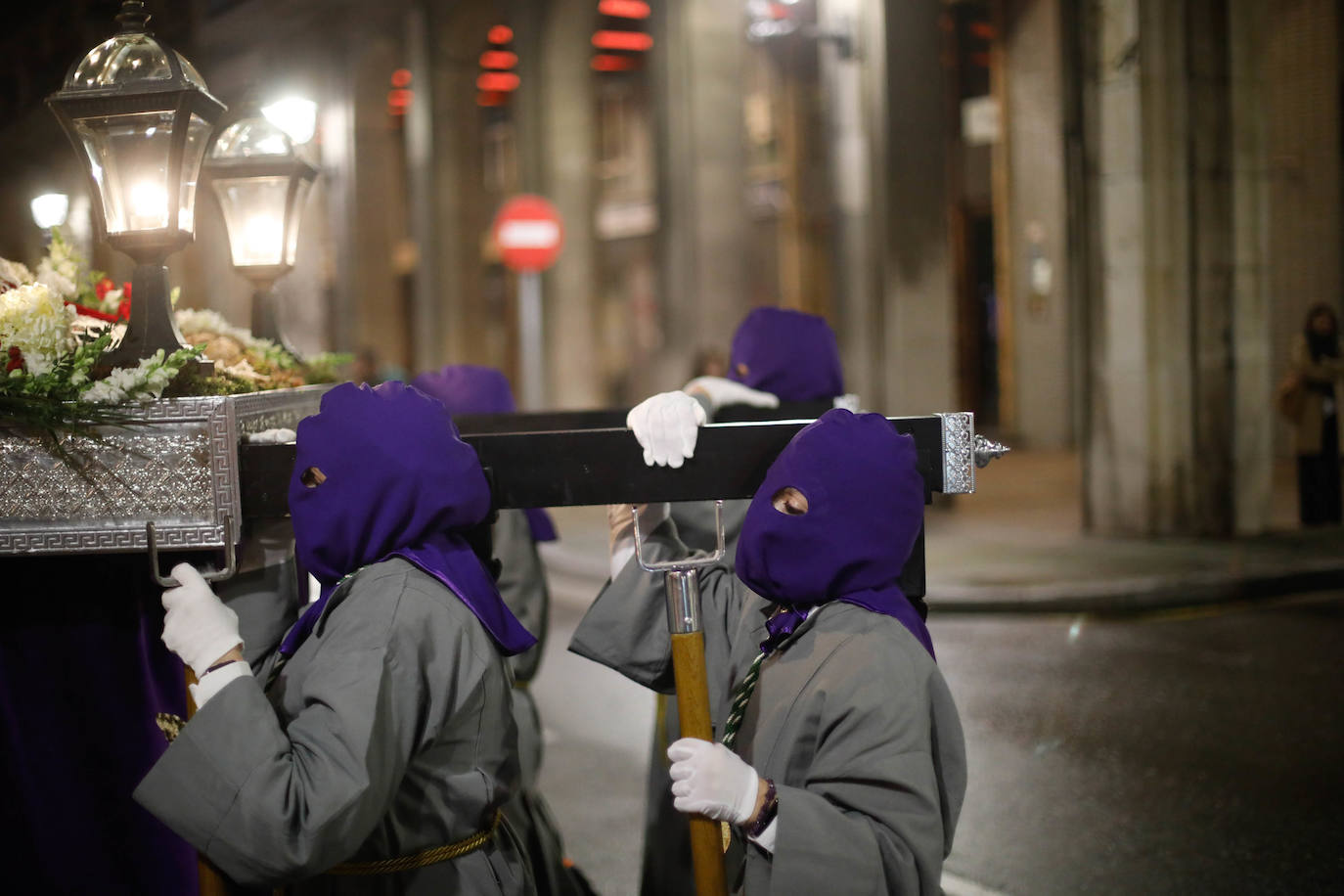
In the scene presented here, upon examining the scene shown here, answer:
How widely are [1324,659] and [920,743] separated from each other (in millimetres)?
7050

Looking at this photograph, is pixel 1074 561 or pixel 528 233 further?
pixel 528 233

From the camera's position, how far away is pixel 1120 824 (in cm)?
555

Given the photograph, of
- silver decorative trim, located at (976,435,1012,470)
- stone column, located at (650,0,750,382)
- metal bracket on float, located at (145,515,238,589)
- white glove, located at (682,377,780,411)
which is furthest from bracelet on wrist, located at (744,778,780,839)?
stone column, located at (650,0,750,382)

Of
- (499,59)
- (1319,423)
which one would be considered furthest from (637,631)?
(499,59)

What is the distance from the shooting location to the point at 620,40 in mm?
30266

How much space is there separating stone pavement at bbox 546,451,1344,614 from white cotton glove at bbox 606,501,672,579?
711cm

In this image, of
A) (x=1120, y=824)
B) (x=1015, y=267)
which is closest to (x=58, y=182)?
(x=1120, y=824)

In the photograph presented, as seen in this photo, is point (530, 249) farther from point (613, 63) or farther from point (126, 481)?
point (126, 481)

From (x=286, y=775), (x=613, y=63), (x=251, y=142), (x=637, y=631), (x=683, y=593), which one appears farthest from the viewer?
(x=613, y=63)

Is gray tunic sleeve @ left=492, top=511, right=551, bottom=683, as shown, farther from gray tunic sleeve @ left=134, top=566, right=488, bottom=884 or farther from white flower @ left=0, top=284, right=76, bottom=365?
gray tunic sleeve @ left=134, top=566, right=488, bottom=884

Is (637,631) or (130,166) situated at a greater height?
(130,166)

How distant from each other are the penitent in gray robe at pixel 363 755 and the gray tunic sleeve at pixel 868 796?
2.16 feet

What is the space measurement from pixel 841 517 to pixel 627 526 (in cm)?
87

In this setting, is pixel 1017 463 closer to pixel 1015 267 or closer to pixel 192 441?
pixel 1015 267
